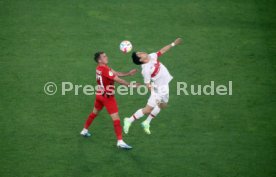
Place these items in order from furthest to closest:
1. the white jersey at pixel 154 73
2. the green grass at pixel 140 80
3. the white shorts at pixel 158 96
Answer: the white shorts at pixel 158 96
the white jersey at pixel 154 73
the green grass at pixel 140 80

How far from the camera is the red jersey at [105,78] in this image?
9852mm

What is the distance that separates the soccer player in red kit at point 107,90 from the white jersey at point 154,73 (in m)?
0.35

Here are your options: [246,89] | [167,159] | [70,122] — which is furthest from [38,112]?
[246,89]

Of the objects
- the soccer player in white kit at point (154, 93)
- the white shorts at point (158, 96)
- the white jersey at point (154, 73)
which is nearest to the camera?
the white jersey at point (154, 73)

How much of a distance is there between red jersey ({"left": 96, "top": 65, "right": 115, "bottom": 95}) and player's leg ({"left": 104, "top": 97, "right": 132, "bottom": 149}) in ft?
0.73

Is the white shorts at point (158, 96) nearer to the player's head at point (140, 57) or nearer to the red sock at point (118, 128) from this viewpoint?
the player's head at point (140, 57)

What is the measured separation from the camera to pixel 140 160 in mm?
10180

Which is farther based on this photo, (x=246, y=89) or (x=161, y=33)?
(x=161, y=33)

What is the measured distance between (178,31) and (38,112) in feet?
16.3

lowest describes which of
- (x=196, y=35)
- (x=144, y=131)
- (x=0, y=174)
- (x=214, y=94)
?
(x=0, y=174)

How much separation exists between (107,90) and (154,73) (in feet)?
3.97

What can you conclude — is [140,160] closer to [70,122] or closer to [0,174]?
[70,122]

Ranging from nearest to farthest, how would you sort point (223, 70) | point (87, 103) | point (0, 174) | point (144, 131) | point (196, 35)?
1. point (0, 174)
2. point (144, 131)
3. point (87, 103)
4. point (223, 70)
5. point (196, 35)

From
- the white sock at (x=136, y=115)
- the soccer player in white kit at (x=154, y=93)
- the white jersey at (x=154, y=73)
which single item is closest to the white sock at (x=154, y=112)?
the soccer player in white kit at (x=154, y=93)
